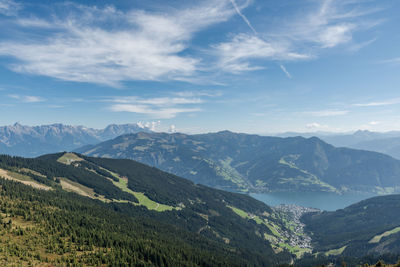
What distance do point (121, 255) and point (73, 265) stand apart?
21416 millimetres

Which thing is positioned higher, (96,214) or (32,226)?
(32,226)

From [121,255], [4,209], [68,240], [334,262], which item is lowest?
[334,262]

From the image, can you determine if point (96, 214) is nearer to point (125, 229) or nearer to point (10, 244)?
point (125, 229)

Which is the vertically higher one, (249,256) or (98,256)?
(98,256)

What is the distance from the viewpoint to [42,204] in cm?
11838

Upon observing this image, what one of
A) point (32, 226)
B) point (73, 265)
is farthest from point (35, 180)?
point (73, 265)

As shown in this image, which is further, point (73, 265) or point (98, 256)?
point (98, 256)

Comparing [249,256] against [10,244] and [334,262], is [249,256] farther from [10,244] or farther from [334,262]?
[10,244]

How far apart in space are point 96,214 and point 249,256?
127 m

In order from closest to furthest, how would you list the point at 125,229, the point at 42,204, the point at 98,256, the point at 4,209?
the point at 98,256 < the point at 4,209 < the point at 42,204 < the point at 125,229

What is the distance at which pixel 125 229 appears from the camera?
129375mm

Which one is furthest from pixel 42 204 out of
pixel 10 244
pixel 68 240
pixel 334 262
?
pixel 334 262

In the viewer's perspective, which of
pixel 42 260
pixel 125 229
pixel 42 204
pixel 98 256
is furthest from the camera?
pixel 125 229

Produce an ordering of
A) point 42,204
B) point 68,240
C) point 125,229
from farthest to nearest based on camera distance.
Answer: point 125,229
point 42,204
point 68,240
